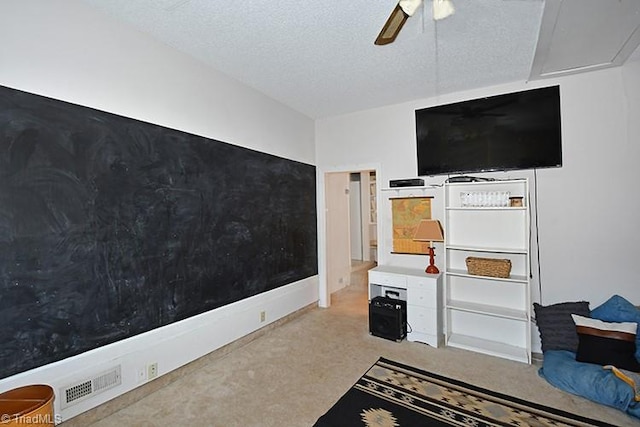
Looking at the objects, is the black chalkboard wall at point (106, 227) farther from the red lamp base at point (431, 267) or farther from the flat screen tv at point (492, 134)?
the flat screen tv at point (492, 134)

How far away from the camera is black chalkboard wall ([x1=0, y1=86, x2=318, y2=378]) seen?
172 cm

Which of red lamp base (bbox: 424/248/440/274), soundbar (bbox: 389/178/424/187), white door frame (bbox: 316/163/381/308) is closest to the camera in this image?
red lamp base (bbox: 424/248/440/274)

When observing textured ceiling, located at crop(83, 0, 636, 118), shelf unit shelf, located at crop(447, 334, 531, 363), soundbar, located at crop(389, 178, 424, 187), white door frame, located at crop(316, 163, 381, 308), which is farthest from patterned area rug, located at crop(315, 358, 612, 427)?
textured ceiling, located at crop(83, 0, 636, 118)

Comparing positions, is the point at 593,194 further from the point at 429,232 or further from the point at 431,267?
the point at 431,267

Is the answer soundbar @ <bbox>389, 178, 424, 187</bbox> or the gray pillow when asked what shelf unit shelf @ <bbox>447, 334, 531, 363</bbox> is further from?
soundbar @ <bbox>389, 178, 424, 187</bbox>

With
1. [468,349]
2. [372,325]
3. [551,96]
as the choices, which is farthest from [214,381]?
[551,96]

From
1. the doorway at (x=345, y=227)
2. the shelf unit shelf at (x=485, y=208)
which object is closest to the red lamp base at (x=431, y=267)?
the shelf unit shelf at (x=485, y=208)

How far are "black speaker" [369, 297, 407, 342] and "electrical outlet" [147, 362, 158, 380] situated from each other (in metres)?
2.22

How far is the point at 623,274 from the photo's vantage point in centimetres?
275

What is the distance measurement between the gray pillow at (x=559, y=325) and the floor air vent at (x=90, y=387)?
146 inches

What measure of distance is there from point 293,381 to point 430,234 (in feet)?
6.90

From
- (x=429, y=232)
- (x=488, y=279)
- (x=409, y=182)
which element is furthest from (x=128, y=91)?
(x=488, y=279)

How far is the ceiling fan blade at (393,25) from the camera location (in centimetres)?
150

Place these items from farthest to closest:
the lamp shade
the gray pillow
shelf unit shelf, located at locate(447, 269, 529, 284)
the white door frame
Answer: the white door frame → the lamp shade → shelf unit shelf, located at locate(447, 269, 529, 284) → the gray pillow
